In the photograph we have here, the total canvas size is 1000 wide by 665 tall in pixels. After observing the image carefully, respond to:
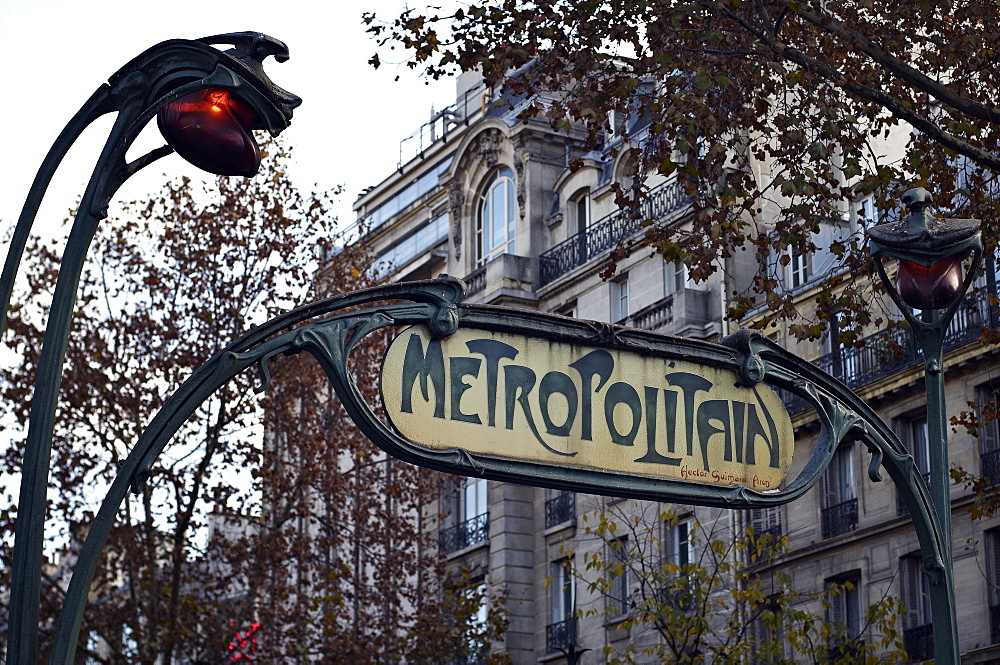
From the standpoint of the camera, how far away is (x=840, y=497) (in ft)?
101

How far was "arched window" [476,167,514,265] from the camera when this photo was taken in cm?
4159

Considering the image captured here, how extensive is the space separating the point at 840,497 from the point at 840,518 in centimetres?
53

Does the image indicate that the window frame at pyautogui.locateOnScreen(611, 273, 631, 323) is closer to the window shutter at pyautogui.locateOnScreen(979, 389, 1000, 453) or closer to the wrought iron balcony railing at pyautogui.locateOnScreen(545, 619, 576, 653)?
the wrought iron balcony railing at pyautogui.locateOnScreen(545, 619, 576, 653)

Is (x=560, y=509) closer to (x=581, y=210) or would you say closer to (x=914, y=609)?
(x=581, y=210)

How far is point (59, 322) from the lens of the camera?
6.00m

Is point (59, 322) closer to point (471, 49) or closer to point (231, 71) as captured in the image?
point (231, 71)

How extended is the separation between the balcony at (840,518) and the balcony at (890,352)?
2.09 m

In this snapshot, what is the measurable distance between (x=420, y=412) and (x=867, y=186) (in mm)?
9826

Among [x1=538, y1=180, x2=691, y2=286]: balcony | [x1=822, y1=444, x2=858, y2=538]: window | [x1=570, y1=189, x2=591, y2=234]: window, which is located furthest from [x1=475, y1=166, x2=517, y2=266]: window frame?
[x1=822, y1=444, x2=858, y2=538]: window

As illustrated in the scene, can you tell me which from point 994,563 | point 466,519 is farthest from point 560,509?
point 994,563

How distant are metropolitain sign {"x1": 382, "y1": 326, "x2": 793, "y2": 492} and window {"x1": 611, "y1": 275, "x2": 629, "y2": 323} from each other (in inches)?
1210

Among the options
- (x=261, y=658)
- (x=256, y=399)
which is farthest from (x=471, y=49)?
(x=261, y=658)

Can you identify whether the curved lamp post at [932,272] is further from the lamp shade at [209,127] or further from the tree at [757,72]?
the tree at [757,72]

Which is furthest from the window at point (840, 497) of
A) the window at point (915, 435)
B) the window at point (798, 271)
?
the window at point (798, 271)
